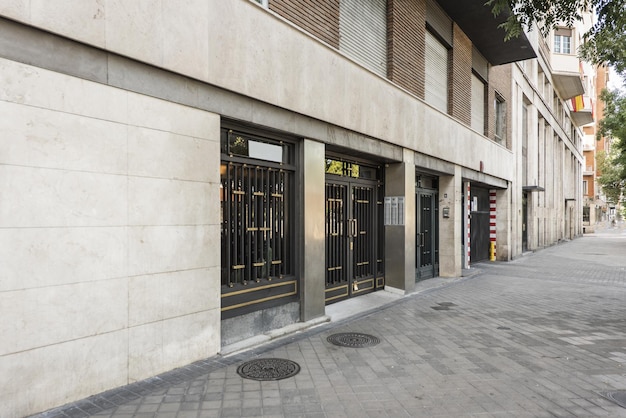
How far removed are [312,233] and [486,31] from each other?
10178mm

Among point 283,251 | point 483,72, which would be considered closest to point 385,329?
point 283,251

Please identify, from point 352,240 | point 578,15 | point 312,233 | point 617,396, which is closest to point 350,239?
point 352,240

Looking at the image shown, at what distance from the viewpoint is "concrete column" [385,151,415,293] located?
9.34 metres

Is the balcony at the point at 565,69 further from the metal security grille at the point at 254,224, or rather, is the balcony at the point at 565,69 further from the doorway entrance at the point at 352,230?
the metal security grille at the point at 254,224

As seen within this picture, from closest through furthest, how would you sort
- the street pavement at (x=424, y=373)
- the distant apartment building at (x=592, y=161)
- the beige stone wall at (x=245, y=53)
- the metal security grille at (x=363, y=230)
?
the street pavement at (x=424, y=373), the beige stone wall at (x=245, y=53), the metal security grille at (x=363, y=230), the distant apartment building at (x=592, y=161)

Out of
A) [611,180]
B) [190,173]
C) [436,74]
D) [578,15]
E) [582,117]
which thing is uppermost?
[582,117]

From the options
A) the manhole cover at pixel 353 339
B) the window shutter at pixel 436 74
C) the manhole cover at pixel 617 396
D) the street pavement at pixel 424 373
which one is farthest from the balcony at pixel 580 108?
the manhole cover at pixel 617 396

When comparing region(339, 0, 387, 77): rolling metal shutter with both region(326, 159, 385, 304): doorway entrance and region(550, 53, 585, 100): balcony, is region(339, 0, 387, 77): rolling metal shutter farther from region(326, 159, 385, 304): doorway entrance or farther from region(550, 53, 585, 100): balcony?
region(550, 53, 585, 100): balcony

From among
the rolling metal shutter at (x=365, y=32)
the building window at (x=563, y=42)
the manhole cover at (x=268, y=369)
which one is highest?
the building window at (x=563, y=42)

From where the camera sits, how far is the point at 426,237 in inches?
473

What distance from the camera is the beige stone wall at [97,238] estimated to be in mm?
3449

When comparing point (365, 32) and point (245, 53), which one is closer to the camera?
point (245, 53)

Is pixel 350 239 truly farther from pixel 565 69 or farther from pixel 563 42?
pixel 563 42

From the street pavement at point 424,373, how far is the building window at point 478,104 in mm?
8079
